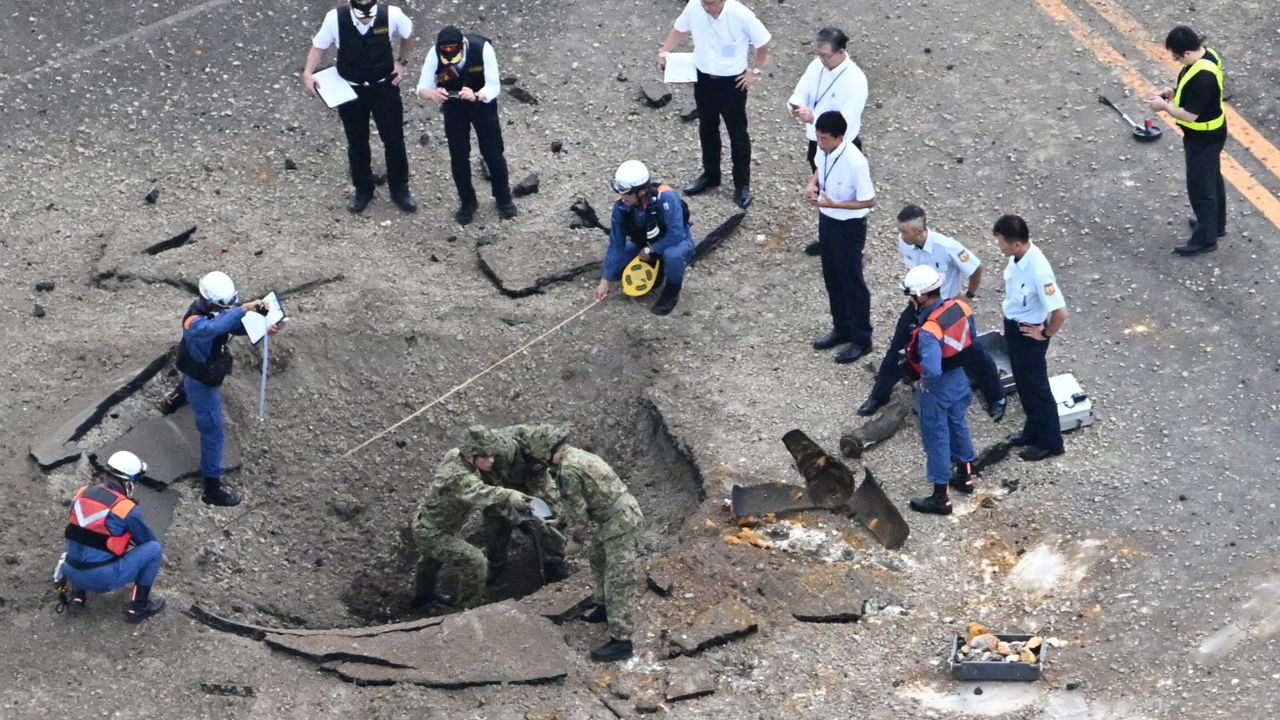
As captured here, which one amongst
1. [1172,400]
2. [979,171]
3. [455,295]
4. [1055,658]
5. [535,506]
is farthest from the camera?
[979,171]

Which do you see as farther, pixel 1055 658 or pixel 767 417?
pixel 767 417

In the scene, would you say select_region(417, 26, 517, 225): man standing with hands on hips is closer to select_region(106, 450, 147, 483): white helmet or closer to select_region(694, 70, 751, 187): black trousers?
select_region(694, 70, 751, 187): black trousers

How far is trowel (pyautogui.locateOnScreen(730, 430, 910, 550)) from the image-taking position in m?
11.0

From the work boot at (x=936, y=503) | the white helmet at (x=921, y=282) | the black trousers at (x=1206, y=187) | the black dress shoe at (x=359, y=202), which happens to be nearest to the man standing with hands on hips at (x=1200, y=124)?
the black trousers at (x=1206, y=187)

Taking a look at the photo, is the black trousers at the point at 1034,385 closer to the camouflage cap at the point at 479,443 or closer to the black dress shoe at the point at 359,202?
the camouflage cap at the point at 479,443

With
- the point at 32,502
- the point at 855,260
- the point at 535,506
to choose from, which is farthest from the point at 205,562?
the point at 855,260

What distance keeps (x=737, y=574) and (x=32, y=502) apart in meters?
4.28

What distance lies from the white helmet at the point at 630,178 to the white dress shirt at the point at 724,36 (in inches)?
61.0

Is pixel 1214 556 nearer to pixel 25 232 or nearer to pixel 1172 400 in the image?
pixel 1172 400

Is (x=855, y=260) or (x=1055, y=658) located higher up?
(x=855, y=260)

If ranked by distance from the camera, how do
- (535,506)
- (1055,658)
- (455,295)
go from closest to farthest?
(1055,658)
(535,506)
(455,295)

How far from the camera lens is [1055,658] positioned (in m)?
9.77

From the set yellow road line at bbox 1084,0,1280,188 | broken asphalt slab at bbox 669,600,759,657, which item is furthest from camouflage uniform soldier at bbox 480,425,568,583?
yellow road line at bbox 1084,0,1280,188

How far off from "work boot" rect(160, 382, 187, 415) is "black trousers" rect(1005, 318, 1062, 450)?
17.4 ft
